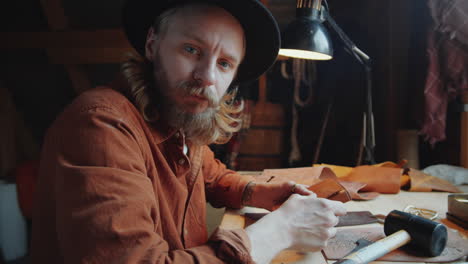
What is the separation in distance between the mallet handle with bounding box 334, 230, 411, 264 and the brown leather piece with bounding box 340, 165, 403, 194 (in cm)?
70

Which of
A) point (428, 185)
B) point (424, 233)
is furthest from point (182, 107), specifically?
point (428, 185)

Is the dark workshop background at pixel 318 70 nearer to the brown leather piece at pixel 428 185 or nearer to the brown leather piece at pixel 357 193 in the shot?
the brown leather piece at pixel 428 185

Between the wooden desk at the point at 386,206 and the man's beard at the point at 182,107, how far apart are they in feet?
1.28

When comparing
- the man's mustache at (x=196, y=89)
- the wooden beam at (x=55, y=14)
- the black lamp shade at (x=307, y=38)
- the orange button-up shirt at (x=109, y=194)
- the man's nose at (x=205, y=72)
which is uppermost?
the wooden beam at (x=55, y=14)

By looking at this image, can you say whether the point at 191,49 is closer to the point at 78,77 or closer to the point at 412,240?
the point at 412,240

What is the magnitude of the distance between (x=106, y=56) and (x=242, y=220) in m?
2.86

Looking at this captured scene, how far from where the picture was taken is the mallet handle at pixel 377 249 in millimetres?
869

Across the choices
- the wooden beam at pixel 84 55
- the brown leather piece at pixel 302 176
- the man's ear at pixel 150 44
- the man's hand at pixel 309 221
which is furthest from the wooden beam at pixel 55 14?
the man's hand at pixel 309 221

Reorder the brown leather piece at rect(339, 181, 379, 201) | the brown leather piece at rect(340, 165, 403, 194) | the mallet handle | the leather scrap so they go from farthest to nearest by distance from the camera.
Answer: the brown leather piece at rect(340, 165, 403, 194) → the brown leather piece at rect(339, 181, 379, 201) → the leather scrap → the mallet handle

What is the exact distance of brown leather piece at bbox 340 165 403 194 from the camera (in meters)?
1.66

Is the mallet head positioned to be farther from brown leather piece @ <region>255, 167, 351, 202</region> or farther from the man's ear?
the man's ear

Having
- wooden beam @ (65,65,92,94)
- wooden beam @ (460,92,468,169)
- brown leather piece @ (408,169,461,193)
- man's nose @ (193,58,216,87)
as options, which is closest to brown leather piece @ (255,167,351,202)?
brown leather piece @ (408,169,461,193)

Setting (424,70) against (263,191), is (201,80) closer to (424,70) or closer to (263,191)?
(263,191)

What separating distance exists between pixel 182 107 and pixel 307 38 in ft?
2.53
